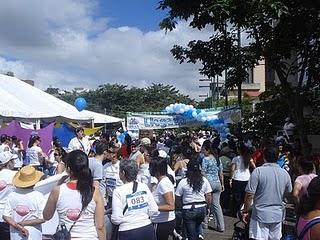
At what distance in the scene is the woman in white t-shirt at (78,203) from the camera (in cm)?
441

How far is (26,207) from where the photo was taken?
5242mm

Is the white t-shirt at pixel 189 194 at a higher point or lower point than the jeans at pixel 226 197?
higher

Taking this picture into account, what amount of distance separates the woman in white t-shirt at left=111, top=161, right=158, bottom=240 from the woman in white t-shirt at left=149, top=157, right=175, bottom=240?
1.02m

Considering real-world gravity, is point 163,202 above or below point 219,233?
above

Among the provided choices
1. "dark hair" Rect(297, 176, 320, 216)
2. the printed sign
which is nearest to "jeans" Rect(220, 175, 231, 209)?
the printed sign

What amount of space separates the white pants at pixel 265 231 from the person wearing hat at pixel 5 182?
2.87 m

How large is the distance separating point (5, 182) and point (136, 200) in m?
1.90

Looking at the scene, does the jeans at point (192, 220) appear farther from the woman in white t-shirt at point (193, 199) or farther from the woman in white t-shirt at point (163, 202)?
the woman in white t-shirt at point (163, 202)

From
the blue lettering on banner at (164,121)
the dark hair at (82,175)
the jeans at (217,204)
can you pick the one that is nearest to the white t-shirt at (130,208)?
the dark hair at (82,175)

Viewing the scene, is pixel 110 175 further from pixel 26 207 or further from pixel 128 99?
pixel 128 99

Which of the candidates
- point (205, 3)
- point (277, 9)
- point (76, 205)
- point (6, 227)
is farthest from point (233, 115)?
point (76, 205)

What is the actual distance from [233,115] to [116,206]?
11734 mm

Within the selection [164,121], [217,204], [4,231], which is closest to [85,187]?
[4,231]

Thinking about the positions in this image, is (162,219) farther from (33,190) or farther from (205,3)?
(205,3)
